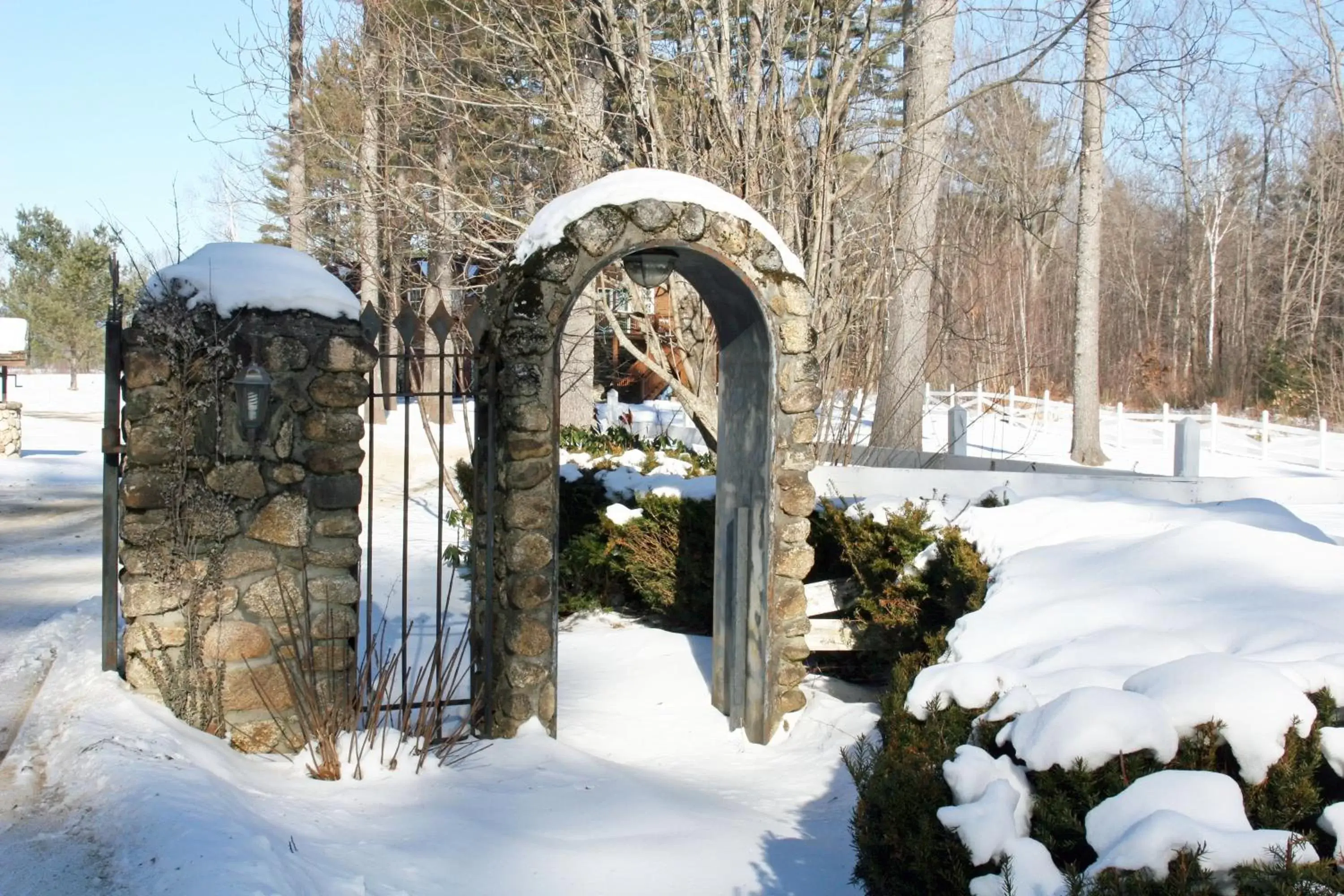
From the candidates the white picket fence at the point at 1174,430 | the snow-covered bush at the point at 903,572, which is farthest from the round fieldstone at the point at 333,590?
the white picket fence at the point at 1174,430

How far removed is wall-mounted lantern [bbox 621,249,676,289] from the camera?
584cm

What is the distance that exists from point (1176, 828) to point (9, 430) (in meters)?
19.5

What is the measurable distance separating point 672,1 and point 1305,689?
763 cm

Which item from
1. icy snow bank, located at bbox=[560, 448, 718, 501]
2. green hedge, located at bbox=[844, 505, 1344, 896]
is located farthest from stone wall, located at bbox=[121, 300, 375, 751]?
icy snow bank, located at bbox=[560, 448, 718, 501]

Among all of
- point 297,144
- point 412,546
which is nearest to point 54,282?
point 297,144

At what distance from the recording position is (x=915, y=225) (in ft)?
32.8

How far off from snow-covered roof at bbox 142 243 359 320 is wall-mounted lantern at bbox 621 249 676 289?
4.97 ft

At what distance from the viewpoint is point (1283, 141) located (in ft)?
107

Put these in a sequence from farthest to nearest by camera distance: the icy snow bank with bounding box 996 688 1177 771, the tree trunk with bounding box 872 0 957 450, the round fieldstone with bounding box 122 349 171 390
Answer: the tree trunk with bounding box 872 0 957 450 → the round fieldstone with bounding box 122 349 171 390 → the icy snow bank with bounding box 996 688 1177 771

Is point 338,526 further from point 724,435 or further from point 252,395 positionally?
point 724,435

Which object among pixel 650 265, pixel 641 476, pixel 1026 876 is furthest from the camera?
pixel 641 476

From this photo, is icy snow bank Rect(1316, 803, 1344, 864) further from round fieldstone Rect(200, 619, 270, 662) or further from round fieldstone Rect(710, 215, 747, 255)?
round fieldstone Rect(200, 619, 270, 662)

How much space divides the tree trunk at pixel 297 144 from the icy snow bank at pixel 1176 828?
13208mm

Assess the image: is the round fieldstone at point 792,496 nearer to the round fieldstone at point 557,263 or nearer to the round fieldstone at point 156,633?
the round fieldstone at point 557,263
